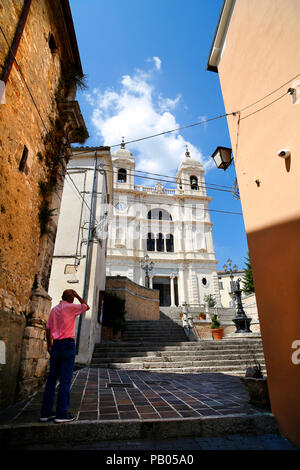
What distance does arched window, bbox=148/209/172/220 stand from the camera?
3428 centimetres

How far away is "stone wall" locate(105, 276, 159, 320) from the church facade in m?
10.3

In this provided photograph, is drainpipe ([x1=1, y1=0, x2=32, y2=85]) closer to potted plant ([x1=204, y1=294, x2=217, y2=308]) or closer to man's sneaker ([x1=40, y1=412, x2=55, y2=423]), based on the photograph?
man's sneaker ([x1=40, y1=412, x2=55, y2=423])

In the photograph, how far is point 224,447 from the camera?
2525 millimetres

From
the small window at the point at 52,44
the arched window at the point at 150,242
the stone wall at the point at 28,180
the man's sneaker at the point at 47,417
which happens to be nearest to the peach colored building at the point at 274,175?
the man's sneaker at the point at 47,417

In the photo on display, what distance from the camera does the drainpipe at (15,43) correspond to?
3420mm

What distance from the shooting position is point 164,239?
33031 mm

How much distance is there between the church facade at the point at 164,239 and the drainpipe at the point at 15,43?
81.1 ft

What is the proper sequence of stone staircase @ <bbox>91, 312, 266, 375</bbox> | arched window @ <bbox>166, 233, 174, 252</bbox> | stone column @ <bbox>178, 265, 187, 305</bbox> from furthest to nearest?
1. arched window @ <bbox>166, 233, 174, 252</bbox>
2. stone column @ <bbox>178, 265, 187, 305</bbox>
3. stone staircase @ <bbox>91, 312, 266, 375</bbox>

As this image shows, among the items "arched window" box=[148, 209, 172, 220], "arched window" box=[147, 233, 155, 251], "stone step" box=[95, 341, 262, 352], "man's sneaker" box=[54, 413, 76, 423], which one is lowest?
"man's sneaker" box=[54, 413, 76, 423]

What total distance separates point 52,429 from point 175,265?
28.9m

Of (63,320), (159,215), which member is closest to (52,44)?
(63,320)

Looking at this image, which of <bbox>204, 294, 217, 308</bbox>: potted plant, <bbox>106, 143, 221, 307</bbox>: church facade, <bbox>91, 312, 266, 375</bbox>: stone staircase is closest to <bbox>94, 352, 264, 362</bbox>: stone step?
<bbox>91, 312, 266, 375</bbox>: stone staircase

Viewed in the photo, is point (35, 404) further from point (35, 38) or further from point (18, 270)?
point (35, 38)

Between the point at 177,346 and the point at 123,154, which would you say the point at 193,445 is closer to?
the point at 177,346
